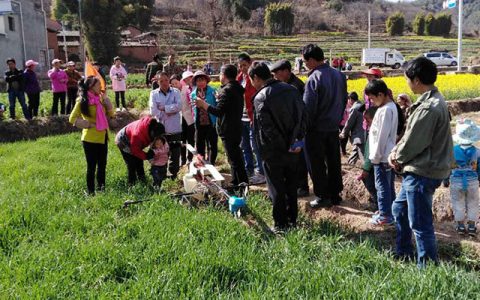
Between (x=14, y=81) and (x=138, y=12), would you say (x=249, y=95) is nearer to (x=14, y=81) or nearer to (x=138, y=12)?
(x=14, y=81)

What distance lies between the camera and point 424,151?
372 centimetres

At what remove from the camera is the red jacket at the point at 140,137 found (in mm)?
5906

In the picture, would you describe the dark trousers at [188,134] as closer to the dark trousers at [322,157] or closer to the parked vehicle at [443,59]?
the dark trousers at [322,157]

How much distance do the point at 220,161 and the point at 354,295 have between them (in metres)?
5.55

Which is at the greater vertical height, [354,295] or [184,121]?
[184,121]

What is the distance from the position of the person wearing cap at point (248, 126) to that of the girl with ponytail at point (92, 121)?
1973mm

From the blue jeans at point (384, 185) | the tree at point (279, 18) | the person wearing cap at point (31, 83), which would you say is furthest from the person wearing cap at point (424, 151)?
the tree at point (279, 18)

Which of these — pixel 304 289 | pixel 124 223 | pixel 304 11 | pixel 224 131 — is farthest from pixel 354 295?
pixel 304 11

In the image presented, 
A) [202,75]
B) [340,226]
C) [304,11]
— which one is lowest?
[340,226]

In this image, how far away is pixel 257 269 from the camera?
3.70 metres

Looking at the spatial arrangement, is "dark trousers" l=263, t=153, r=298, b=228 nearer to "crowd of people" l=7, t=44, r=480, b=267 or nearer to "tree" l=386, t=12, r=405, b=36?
"crowd of people" l=7, t=44, r=480, b=267

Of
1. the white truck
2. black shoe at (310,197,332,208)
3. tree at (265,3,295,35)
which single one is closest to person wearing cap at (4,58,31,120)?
black shoe at (310,197,332,208)

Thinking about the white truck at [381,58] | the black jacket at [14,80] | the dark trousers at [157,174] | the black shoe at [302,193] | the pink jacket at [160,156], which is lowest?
the black shoe at [302,193]

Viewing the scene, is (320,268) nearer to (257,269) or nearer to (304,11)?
(257,269)
